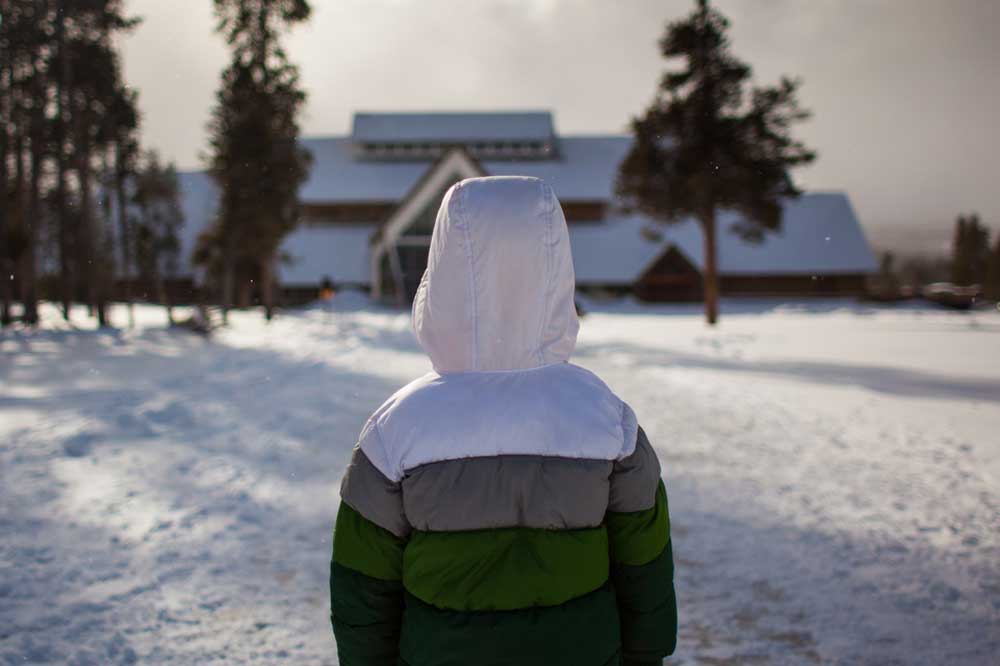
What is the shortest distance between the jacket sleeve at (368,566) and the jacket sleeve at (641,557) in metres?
0.52

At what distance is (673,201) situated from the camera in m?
23.2

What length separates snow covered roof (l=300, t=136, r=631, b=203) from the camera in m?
43.4

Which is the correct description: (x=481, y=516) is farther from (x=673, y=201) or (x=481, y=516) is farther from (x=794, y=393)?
(x=673, y=201)

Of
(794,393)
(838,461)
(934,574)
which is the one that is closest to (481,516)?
(934,574)

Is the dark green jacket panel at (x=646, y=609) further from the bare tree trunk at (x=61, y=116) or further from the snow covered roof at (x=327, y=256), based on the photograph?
the snow covered roof at (x=327, y=256)

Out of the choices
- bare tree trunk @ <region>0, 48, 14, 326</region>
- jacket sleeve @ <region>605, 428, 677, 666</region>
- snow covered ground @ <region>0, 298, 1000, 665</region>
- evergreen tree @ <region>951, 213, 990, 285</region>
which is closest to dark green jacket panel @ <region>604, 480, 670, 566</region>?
jacket sleeve @ <region>605, 428, 677, 666</region>

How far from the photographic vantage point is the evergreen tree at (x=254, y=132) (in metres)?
25.6

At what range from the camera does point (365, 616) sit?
1552 mm

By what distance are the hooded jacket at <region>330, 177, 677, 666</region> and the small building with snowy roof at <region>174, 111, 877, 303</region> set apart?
32.2 m

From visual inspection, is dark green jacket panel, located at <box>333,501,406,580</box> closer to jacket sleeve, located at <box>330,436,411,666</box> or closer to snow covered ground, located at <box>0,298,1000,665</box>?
jacket sleeve, located at <box>330,436,411,666</box>

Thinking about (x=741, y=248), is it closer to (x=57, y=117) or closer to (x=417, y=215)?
(x=417, y=215)

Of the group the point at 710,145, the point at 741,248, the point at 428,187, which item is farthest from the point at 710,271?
the point at 741,248

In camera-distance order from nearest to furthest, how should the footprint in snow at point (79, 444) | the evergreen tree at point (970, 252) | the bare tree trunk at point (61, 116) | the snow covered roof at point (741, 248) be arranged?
the footprint in snow at point (79, 444) → the bare tree trunk at point (61, 116) → the snow covered roof at point (741, 248) → the evergreen tree at point (970, 252)

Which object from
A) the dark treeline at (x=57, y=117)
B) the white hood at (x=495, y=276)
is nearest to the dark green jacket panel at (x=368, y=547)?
the white hood at (x=495, y=276)
